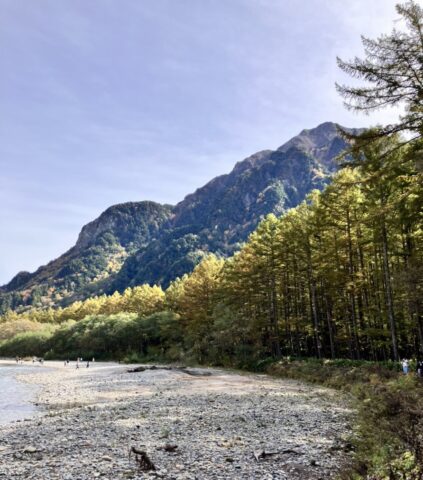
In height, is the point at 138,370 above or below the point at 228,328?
below

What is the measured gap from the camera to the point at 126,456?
1170 cm

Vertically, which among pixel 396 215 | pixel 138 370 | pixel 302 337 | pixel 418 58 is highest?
pixel 418 58

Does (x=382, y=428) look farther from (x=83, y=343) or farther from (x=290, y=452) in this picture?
(x=83, y=343)

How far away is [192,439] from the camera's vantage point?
44.2 feet

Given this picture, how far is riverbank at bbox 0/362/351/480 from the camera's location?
33.8ft

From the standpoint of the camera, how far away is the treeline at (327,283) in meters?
18.6

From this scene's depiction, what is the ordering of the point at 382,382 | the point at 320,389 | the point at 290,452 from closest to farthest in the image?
the point at 290,452
the point at 382,382
the point at 320,389

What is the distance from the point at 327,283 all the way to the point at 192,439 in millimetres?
24442

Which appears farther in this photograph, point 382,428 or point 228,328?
point 228,328

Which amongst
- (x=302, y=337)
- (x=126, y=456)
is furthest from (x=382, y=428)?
(x=302, y=337)

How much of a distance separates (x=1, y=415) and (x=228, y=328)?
1024 inches

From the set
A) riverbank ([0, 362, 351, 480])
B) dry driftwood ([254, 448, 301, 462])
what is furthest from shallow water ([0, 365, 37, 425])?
dry driftwood ([254, 448, 301, 462])

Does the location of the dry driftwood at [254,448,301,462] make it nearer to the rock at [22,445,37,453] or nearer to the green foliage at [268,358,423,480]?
the green foliage at [268,358,423,480]

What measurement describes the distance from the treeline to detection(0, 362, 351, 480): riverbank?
289 inches
